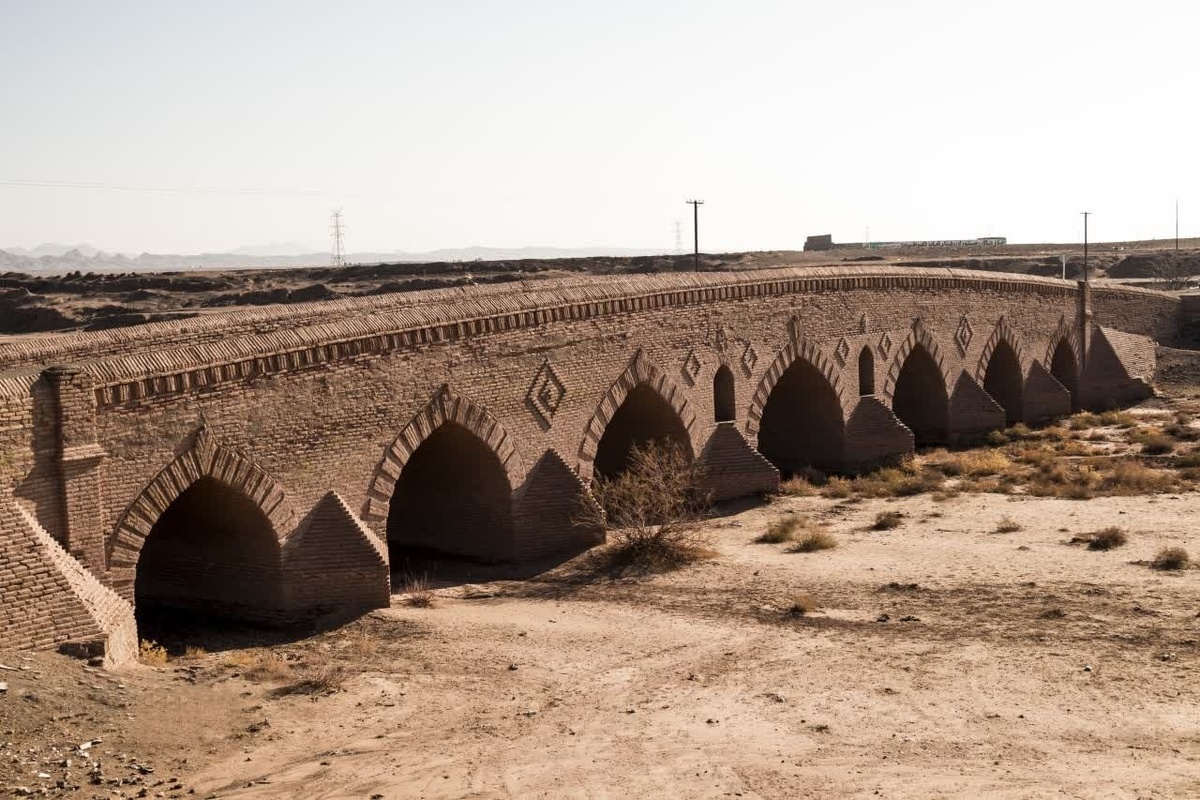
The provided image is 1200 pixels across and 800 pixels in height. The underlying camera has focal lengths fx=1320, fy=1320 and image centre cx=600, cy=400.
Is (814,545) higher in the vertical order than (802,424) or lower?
lower

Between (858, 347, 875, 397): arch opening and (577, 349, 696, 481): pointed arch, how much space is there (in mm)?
5603

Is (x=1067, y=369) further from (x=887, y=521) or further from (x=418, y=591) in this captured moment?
(x=418, y=591)

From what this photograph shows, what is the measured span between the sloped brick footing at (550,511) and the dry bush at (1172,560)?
7.84 meters

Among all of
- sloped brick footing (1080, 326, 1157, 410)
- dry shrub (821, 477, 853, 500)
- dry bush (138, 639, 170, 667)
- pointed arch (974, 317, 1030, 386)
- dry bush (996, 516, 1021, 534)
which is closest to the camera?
dry bush (138, 639, 170, 667)

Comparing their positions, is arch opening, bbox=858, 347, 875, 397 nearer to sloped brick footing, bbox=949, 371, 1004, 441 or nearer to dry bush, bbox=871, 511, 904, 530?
sloped brick footing, bbox=949, 371, 1004, 441

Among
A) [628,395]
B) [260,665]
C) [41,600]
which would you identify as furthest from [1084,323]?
[41,600]

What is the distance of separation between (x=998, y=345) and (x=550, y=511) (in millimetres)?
15459

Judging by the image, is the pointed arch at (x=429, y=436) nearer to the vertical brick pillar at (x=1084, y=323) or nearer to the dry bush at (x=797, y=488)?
the dry bush at (x=797, y=488)

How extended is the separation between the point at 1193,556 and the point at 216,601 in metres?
12.9

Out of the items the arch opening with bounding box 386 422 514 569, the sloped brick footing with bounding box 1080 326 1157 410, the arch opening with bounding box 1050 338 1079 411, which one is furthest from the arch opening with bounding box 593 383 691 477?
the sloped brick footing with bounding box 1080 326 1157 410

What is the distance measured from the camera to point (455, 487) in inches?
765

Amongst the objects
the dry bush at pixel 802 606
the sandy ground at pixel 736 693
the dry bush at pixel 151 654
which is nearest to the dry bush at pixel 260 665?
the sandy ground at pixel 736 693

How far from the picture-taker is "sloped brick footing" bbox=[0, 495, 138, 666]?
1190 cm

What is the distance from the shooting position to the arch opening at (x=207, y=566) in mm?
15555
